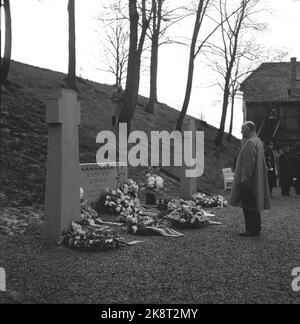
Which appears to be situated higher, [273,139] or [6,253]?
[273,139]

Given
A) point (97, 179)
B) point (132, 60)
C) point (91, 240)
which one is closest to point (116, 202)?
point (97, 179)

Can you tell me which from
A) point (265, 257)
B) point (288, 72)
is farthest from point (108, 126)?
point (288, 72)

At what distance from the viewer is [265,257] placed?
6.74 m

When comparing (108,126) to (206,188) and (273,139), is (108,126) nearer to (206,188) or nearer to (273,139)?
(206,188)

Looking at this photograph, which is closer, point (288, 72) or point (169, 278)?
point (169, 278)

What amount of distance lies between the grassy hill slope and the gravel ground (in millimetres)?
2385

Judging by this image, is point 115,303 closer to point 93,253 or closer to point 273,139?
point 93,253

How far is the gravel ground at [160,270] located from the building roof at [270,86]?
2802 centimetres

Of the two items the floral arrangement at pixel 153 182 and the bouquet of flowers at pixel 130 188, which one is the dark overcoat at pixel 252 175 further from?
the floral arrangement at pixel 153 182

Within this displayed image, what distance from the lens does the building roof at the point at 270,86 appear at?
35.5m

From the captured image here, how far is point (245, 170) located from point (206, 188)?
10.5 meters
